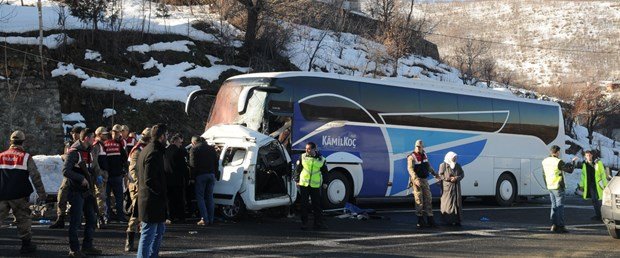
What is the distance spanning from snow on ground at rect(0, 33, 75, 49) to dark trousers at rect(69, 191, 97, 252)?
63.8 feet

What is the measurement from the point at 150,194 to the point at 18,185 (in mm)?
3084

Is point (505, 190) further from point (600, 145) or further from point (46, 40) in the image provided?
point (600, 145)

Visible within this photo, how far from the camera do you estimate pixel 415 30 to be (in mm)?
50062

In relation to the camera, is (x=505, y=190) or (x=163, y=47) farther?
(x=163, y=47)

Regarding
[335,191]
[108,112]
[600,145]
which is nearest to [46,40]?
[108,112]

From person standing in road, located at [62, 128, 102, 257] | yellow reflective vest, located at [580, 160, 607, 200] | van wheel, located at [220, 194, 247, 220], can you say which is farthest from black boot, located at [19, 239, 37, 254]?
yellow reflective vest, located at [580, 160, 607, 200]

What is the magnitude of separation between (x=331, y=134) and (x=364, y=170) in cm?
151

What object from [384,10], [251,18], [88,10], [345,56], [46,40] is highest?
[384,10]

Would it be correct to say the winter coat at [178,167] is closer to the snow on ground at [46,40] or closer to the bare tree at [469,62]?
the snow on ground at [46,40]

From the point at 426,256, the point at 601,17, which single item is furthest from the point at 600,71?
the point at 426,256

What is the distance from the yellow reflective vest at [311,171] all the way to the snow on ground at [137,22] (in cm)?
1949

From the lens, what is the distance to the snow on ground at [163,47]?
30333 mm

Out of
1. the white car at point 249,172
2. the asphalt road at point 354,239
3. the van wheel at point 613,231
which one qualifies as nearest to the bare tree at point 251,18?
the white car at point 249,172

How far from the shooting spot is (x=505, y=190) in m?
22.4
